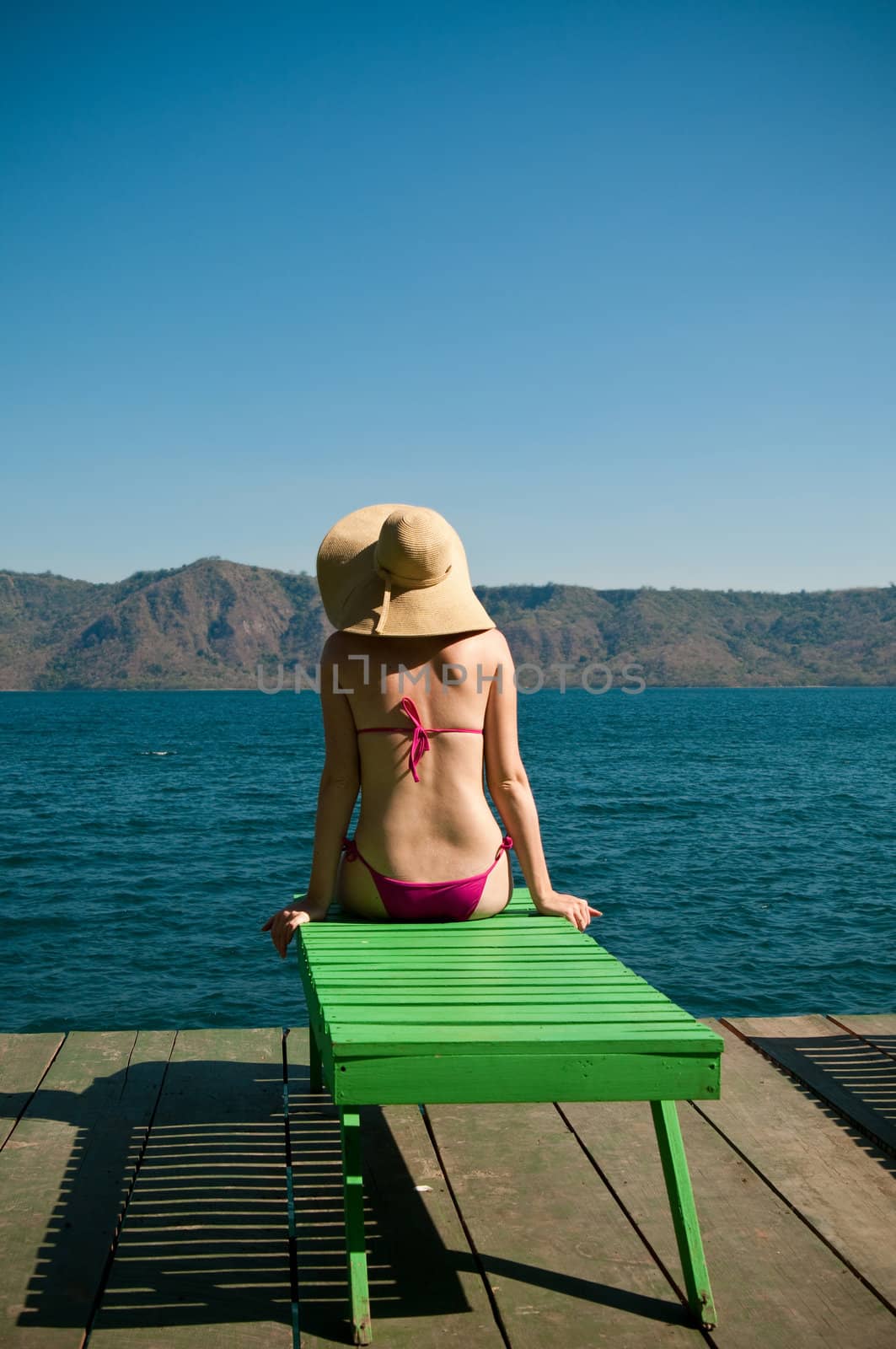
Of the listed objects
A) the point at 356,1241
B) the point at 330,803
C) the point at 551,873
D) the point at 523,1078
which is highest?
the point at 330,803

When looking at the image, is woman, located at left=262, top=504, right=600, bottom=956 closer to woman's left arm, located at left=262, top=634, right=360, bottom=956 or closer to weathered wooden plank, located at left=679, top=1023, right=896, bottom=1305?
woman's left arm, located at left=262, top=634, right=360, bottom=956

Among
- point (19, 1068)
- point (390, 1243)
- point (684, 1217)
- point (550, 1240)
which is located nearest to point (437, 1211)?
point (390, 1243)

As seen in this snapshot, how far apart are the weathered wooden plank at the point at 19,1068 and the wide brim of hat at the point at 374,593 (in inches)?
81.7

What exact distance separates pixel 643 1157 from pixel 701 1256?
92 centimetres

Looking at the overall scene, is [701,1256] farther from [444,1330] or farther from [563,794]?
[563,794]

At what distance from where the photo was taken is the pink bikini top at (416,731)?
12.7 ft

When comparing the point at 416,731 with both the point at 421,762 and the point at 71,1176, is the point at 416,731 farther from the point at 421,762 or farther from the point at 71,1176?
the point at 71,1176

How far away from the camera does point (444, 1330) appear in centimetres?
277

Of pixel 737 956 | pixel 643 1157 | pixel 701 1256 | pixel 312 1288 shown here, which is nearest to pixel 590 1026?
pixel 701 1256

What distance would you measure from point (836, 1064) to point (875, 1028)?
1.90 feet

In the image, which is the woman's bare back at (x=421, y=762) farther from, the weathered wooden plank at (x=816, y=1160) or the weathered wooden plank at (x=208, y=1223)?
the weathered wooden plank at (x=816, y=1160)

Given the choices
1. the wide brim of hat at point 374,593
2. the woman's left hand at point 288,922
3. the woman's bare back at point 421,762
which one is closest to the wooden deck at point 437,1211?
the woman's left hand at point 288,922

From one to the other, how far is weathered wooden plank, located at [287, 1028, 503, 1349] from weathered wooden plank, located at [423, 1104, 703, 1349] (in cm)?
6

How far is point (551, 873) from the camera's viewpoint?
887 inches
